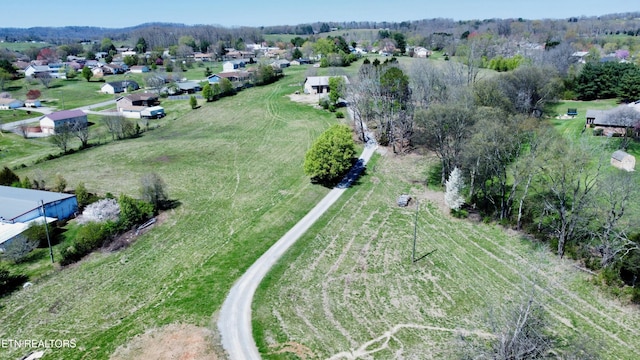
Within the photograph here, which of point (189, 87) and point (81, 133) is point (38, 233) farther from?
point (189, 87)

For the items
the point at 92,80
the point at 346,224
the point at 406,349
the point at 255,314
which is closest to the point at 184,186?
the point at 346,224

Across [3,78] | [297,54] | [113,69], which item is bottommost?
[3,78]

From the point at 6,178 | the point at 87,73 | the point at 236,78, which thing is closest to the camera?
the point at 6,178

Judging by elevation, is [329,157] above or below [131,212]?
above

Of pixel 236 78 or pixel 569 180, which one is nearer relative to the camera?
pixel 569 180

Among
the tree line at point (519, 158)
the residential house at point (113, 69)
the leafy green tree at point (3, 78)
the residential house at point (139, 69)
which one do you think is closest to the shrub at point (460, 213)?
the tree line at point (519, 158)

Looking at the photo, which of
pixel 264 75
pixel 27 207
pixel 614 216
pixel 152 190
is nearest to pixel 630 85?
pixel 614 216
